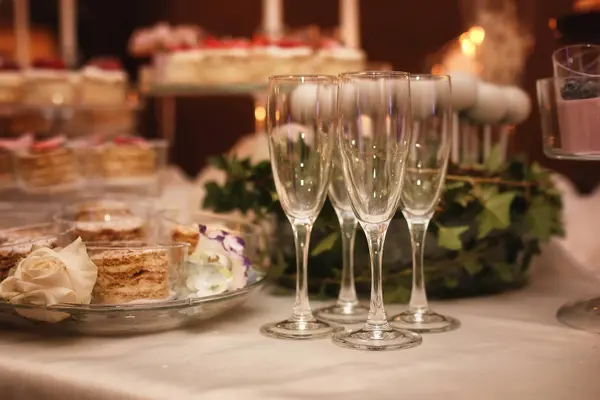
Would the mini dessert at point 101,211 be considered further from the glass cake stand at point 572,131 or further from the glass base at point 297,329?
the glass cake stand at point 572,131

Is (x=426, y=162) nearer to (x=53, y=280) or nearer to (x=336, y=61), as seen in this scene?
(x=53, y=280)

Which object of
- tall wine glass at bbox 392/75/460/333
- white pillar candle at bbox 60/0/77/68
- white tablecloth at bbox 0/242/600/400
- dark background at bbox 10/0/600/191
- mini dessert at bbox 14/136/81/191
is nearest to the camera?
white tablecloth at bbox 0/242/600/400

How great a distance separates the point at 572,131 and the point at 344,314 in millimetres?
414

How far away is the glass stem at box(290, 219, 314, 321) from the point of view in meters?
1.06

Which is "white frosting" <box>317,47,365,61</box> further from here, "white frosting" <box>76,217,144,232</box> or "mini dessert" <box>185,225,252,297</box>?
"mini dessert" <box>185,225,252,297</box>

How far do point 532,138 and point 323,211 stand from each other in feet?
9.95

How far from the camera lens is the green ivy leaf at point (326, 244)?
1251mm

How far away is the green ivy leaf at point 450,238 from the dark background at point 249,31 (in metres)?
2.82

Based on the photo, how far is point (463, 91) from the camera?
54.4 inches

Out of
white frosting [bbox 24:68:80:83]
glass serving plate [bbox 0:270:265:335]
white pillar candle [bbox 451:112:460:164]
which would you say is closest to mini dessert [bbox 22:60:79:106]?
white frosting [bbox 24:68:80:83]

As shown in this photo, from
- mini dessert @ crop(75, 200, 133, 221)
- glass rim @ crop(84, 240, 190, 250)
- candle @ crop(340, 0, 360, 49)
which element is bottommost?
glass rim @ crop(84, 240, 190, 250)

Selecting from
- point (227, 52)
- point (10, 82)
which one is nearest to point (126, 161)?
point (10, 82)

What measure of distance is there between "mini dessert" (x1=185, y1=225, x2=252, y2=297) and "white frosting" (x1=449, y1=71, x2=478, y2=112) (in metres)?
0.46

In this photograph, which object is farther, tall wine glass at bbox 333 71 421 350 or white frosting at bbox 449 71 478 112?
white frosting at bbox 449 71 478 112
